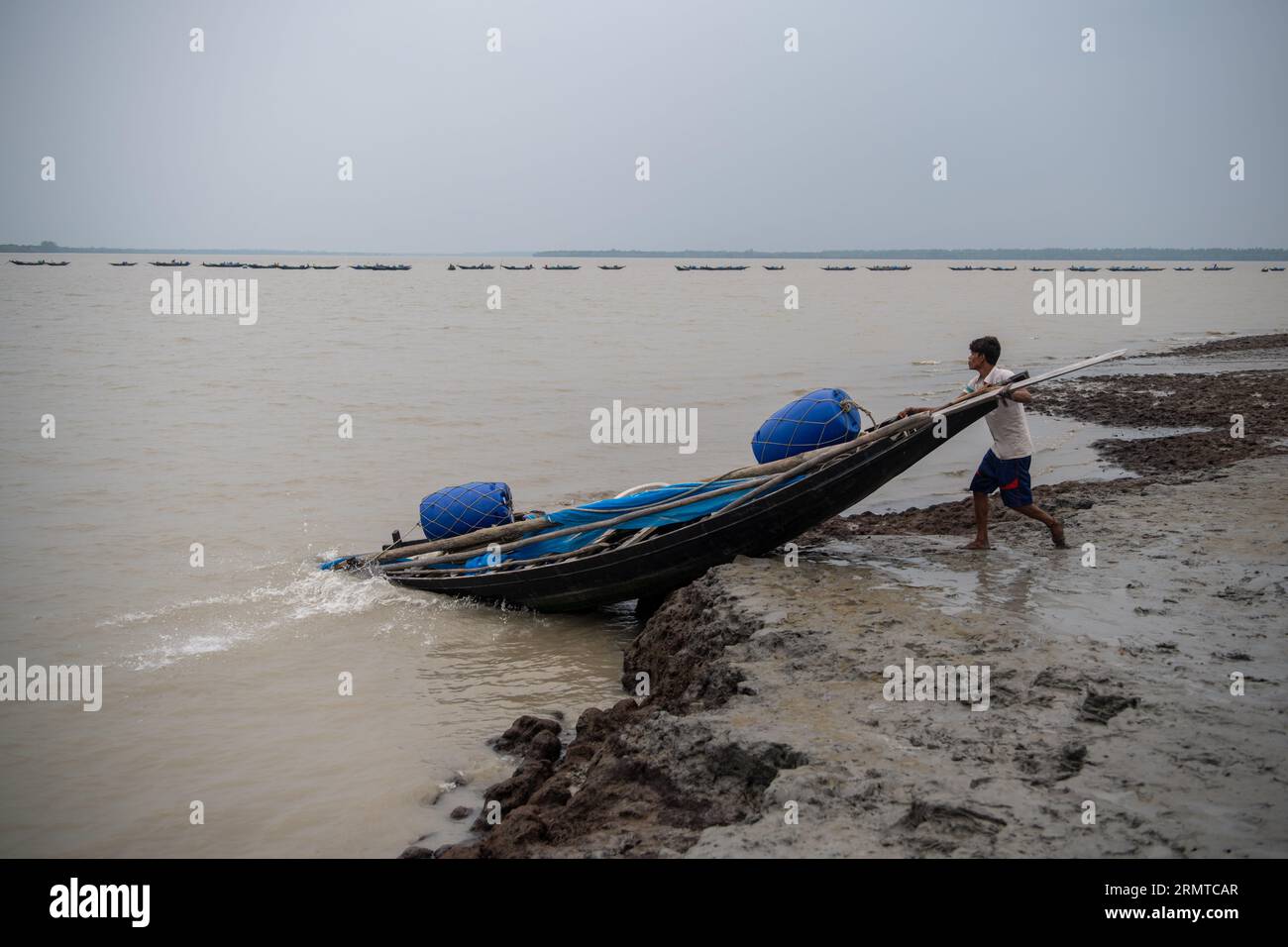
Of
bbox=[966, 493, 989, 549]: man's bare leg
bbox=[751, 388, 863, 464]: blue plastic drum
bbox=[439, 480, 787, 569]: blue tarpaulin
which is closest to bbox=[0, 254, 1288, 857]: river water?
bbox=[439, 480, 787, 569]: blue tarpaulin

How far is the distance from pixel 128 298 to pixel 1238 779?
56923mm

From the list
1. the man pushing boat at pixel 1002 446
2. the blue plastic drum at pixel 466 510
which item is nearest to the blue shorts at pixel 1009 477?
the man pushing boat at pixel 1002 446

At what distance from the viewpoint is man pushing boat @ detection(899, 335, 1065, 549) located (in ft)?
21.5

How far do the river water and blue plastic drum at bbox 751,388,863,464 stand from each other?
195 cm

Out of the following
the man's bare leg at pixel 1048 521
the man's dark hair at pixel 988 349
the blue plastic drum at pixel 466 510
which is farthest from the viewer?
the blue plastic drum at pixel 466 510

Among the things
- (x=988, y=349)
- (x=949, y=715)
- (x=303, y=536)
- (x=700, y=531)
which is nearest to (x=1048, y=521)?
(x=988, y=349)

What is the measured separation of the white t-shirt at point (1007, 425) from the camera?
21.7 ft

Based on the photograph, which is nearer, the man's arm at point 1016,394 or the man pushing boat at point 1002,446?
the man's arm at point 1016,394

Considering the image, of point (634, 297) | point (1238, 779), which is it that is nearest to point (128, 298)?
point (634, 297)

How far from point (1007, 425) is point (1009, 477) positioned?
413mm

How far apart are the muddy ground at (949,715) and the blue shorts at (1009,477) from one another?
0.43 metres

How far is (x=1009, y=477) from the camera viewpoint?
684 cm

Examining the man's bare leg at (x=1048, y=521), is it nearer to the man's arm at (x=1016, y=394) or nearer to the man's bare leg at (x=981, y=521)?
the man's bare leg at (x=981, y=521)

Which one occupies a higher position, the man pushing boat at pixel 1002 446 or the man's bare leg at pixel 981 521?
the man pushing boat at pixel 1002 446
